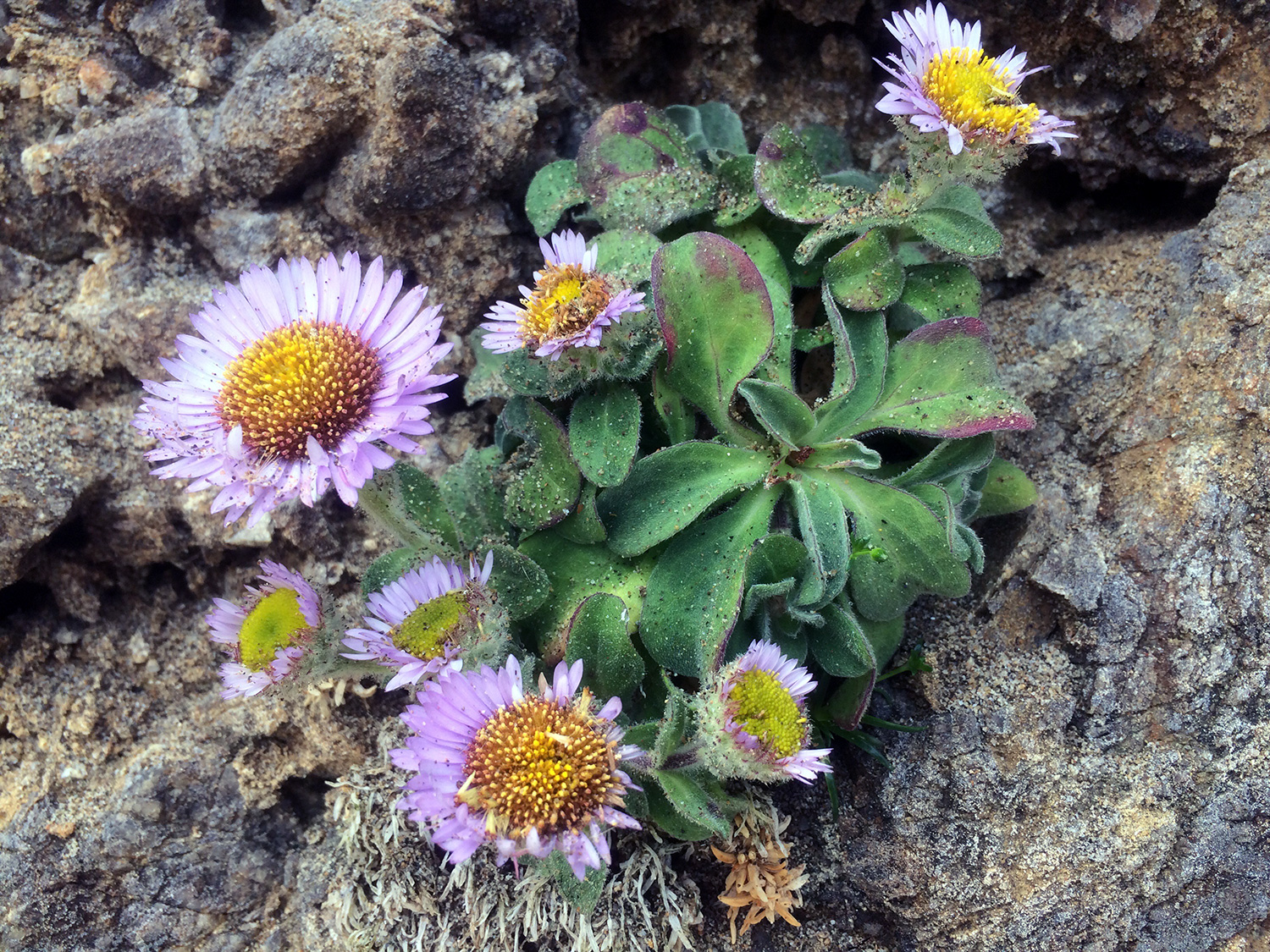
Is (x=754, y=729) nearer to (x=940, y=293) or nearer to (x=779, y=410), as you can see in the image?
(x=779, y=410)

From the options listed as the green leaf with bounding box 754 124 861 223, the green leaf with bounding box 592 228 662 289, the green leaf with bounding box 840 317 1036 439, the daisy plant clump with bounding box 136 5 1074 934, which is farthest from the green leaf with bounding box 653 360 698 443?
the green leaf with bounding box 754 124 861 223

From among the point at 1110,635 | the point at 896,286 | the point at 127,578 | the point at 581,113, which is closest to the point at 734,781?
the point at 1110,635

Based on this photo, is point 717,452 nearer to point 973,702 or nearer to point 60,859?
point 973,702

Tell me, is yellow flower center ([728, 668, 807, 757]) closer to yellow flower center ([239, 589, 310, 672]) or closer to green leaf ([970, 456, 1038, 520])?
green leaf ([970, 456, 1038, 520])

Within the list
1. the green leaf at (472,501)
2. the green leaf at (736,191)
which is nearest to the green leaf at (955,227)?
the green leaf at (736,191)

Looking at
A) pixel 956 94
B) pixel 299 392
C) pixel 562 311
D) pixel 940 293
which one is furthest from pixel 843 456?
pixel 299 392

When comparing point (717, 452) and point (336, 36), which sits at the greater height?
point (336, 36)

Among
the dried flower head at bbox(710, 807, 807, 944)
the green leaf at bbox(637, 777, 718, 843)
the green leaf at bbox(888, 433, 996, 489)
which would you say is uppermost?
the green leaf at bbox(888, 433, 996, 489)

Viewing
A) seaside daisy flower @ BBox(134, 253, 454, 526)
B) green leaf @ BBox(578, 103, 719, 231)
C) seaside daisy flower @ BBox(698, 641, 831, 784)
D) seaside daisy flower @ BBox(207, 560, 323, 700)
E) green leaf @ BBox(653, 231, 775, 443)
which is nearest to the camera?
seaside daisy flower @ BBox(698, 641, 831, 784)
